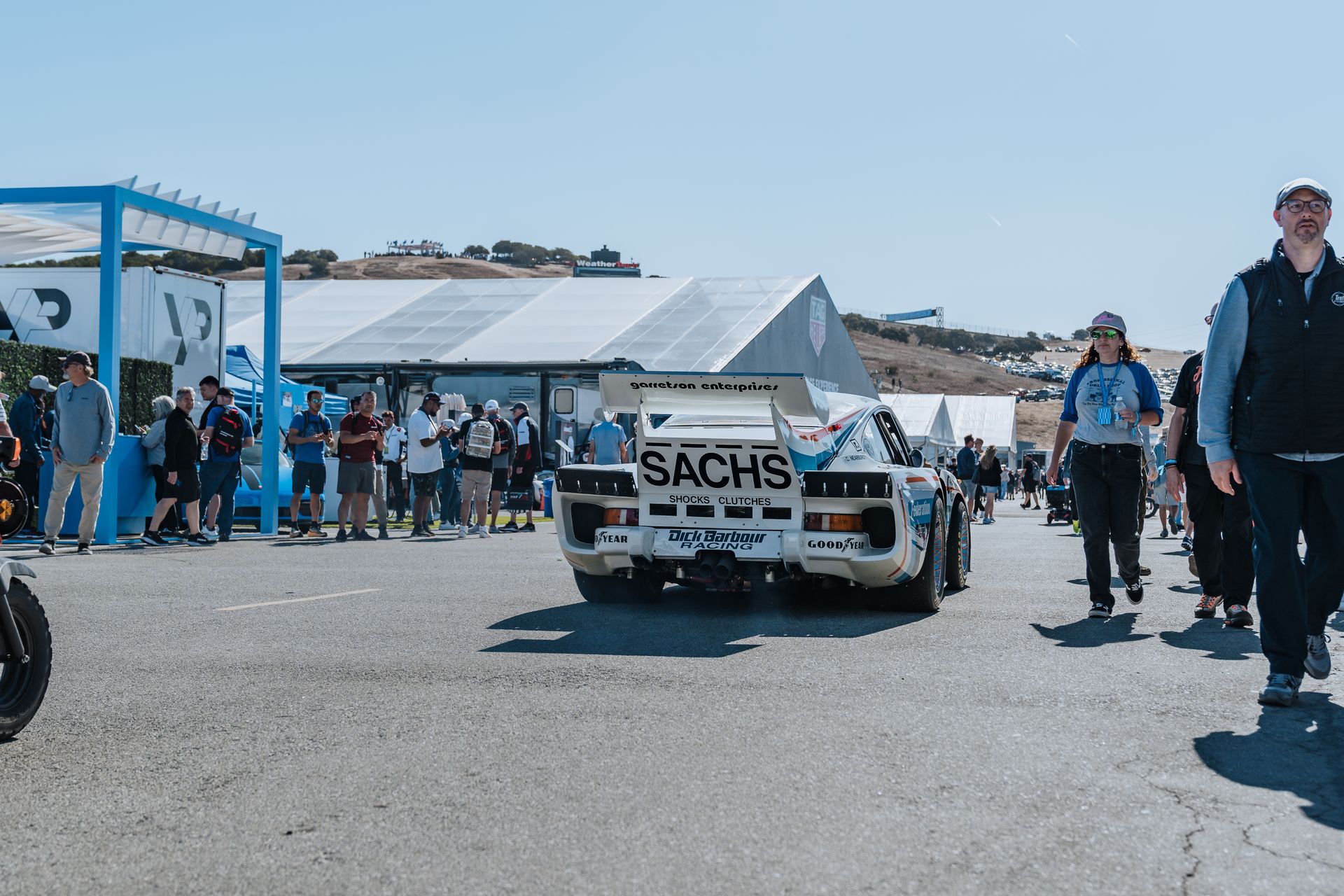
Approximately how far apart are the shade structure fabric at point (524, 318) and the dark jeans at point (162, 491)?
38.9 ft

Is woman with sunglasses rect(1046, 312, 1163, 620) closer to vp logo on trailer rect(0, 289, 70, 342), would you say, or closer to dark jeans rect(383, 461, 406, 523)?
dark jeans rect(383, 461, 406, 523)

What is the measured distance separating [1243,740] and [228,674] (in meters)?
3.99

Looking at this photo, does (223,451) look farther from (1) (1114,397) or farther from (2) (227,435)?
(1) (1114,397)

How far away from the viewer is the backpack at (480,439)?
16953mm

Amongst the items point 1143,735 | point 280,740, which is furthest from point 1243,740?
point 280,740

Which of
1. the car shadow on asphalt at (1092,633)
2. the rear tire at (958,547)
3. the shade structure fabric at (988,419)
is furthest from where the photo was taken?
the shade structure fabric at (988,419)

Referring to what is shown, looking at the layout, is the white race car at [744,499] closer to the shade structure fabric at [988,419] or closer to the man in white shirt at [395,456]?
the man in white shirt at [395,456]

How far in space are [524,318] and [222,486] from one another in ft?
53.7

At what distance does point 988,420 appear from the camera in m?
58.2

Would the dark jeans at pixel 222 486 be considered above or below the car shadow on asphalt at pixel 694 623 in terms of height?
above

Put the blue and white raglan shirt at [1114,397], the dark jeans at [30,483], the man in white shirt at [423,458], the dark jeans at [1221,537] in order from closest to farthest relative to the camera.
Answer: the dark jeans at [1221,537]
the blue and white raglan shirt at [1114,397]
the dark jeans at [30,483]
the man in white shirt at [423,458]

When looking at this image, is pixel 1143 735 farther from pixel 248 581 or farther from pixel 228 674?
pixel 248 581

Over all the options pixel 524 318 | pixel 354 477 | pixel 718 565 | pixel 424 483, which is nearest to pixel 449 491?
pixel 424 483

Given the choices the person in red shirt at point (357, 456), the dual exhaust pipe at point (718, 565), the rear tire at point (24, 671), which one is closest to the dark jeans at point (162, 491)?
the person in red shirt at point (357, 456)
